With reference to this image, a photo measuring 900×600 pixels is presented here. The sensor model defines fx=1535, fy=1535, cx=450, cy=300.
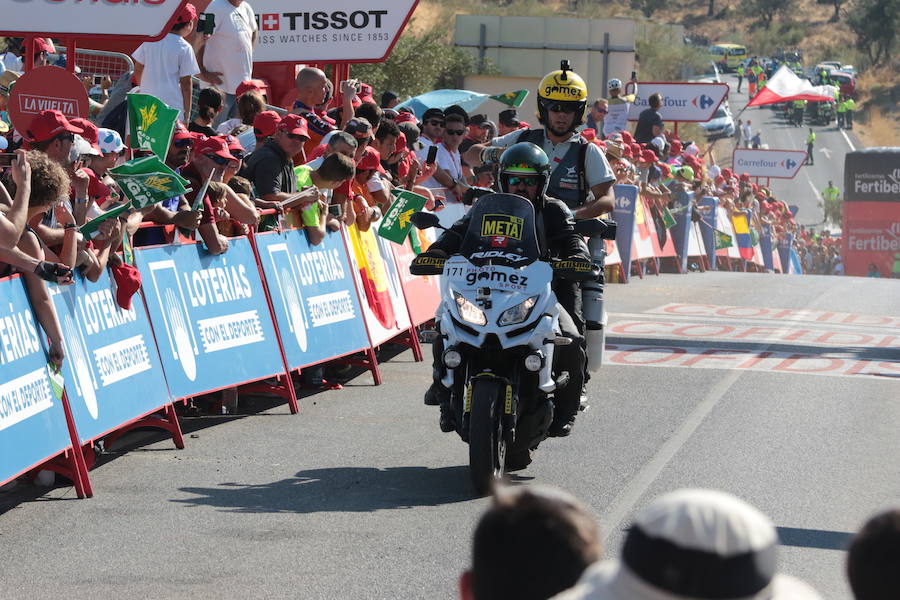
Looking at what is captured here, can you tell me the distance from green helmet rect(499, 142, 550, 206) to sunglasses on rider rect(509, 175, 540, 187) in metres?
0.02

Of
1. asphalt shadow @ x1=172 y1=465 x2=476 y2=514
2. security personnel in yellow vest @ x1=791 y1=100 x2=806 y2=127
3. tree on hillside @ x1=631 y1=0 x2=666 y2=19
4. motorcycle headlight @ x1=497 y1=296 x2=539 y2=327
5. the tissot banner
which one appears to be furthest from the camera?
tree on hillside @ x1=631 y1=0 x2=666 y2=19

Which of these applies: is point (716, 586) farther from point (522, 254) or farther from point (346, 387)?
point (346, 387)

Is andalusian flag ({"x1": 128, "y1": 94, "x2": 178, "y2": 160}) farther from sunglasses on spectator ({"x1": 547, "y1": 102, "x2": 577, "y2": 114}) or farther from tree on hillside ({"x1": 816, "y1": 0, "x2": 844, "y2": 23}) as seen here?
tree on hillside ({"x1": 816, "y1": 0, "x2": 844, "y2": 23})

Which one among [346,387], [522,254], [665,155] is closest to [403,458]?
[522,254]

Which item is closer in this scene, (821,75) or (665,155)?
(665,155)

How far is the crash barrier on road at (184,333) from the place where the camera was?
7.48 metres

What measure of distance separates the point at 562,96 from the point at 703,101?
27.3 metres

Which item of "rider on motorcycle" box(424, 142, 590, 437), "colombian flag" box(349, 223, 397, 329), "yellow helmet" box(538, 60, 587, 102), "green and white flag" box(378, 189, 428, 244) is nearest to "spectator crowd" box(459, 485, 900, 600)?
"rider on motorcycle" box(424, 142, 590, 437)

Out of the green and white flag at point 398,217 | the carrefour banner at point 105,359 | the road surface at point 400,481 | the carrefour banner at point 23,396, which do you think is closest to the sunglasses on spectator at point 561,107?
the road surface at point 400,481

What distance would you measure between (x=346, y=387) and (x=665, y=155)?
58.8 feet

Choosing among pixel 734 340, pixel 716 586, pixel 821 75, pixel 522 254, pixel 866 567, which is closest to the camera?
pixel 716 586

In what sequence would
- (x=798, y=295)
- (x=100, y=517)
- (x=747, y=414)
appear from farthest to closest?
(x=798, y=295)
(x=747, y=414)
(x=100, y=517)

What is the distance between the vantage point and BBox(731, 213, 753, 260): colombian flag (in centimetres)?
3456

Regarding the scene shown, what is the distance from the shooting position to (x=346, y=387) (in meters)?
11.8
